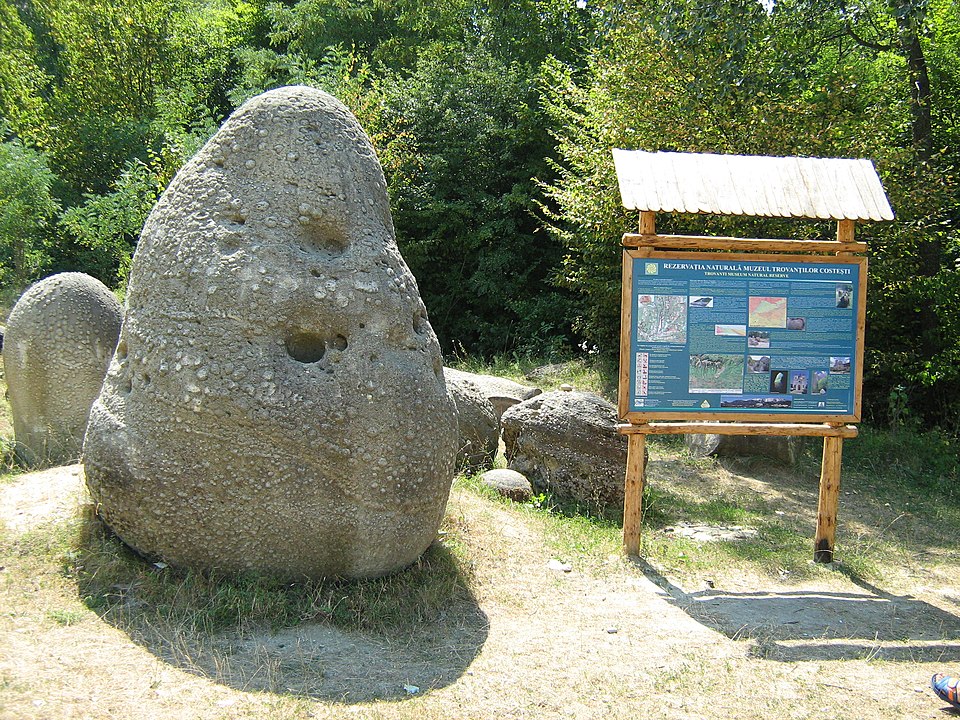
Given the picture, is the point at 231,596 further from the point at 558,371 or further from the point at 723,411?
the point at 558,371

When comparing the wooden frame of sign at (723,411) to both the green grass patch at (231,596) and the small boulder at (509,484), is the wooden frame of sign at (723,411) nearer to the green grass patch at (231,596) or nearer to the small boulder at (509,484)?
the small boulder at (509,484)

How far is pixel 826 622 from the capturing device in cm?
557

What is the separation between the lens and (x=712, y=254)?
628 centimetres

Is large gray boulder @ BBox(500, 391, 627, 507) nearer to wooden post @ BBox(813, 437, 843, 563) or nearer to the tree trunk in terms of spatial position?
wooden post @ BBox(813, 437, 843, 563)

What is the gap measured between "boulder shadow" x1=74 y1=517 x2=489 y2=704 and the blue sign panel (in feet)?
7.08

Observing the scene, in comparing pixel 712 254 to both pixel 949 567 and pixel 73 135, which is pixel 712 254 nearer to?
pixel 949 567

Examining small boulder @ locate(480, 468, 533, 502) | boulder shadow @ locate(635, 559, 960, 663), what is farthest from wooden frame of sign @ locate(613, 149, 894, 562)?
small boulder @ locate(480, 468, 533, 502)

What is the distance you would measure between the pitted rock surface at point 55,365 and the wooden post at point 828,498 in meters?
5.83

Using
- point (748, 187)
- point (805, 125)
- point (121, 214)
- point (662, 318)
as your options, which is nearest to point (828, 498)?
point (662, 318)

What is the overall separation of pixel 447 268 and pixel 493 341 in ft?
5.75

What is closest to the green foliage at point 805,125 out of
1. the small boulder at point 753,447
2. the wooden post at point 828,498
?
the small boulder at point 753,447

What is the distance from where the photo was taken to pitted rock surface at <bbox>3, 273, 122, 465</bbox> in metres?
7.12

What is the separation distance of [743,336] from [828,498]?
1.48 meters

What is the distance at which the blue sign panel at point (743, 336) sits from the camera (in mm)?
6242
